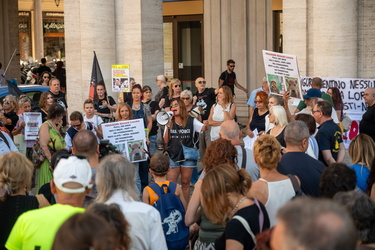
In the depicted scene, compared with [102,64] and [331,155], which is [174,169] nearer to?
[331,155]

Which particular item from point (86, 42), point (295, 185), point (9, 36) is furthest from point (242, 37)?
point (295, 185)

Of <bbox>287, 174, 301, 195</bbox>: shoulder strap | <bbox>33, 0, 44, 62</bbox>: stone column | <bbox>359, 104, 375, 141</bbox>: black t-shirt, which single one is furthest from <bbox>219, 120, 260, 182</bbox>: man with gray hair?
<bbox>33, 0, 44, 62</bbox>: stone column

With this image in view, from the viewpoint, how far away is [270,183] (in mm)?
6055

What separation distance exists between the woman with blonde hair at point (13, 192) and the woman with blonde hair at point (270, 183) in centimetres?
176

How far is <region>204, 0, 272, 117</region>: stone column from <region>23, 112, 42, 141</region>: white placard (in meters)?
10.1

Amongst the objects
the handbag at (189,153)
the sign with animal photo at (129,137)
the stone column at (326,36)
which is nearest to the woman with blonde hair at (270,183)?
the sign with animal photo at (129,137)

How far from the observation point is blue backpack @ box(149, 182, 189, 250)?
21.3 ft

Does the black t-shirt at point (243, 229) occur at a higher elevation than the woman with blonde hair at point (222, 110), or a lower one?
lower

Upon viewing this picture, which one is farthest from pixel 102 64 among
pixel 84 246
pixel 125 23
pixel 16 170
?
pixel 84 246

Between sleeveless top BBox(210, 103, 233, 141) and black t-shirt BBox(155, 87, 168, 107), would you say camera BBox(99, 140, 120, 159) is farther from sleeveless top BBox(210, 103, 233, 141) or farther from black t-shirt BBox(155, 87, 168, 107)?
black t-shirt BBox(155, 87, 168, 107)

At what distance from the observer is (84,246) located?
321 cm

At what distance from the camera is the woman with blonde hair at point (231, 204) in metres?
5.03

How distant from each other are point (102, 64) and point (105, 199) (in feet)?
34.6

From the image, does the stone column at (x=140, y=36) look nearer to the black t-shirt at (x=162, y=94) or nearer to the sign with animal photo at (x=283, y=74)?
the black t-shirt at (x=162, y=94)
